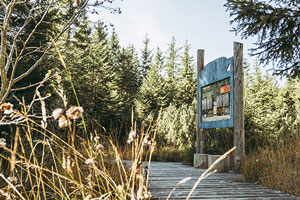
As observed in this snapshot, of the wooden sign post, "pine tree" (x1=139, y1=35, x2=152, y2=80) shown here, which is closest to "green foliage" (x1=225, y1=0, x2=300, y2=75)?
the wooden sign post

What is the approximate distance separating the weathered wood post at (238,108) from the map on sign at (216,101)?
13.5 inches

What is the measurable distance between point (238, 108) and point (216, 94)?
1.08 meters

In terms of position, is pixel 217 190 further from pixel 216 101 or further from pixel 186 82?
pixel 186 82

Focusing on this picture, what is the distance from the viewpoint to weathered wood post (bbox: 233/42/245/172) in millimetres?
5652

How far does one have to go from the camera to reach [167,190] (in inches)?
144

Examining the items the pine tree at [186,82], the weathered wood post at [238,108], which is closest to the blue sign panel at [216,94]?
the weathered wood post at [238,108]

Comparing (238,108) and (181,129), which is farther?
(181,129)

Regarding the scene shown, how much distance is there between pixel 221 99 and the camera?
6469 mm

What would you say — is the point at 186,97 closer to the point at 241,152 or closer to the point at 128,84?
the point at 128,84

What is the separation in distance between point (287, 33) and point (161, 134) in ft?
17.4

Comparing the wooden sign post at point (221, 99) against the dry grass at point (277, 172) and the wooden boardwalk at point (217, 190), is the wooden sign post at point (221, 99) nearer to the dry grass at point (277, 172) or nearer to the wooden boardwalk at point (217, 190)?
the dry grass at point (277, 172)

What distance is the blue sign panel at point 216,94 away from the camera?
6133 mm

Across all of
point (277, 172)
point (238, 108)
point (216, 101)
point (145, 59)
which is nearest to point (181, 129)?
point (216, 101)

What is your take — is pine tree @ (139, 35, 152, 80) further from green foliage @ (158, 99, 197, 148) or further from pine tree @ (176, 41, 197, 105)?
green foliage @ (158, 99, 197, 148)
